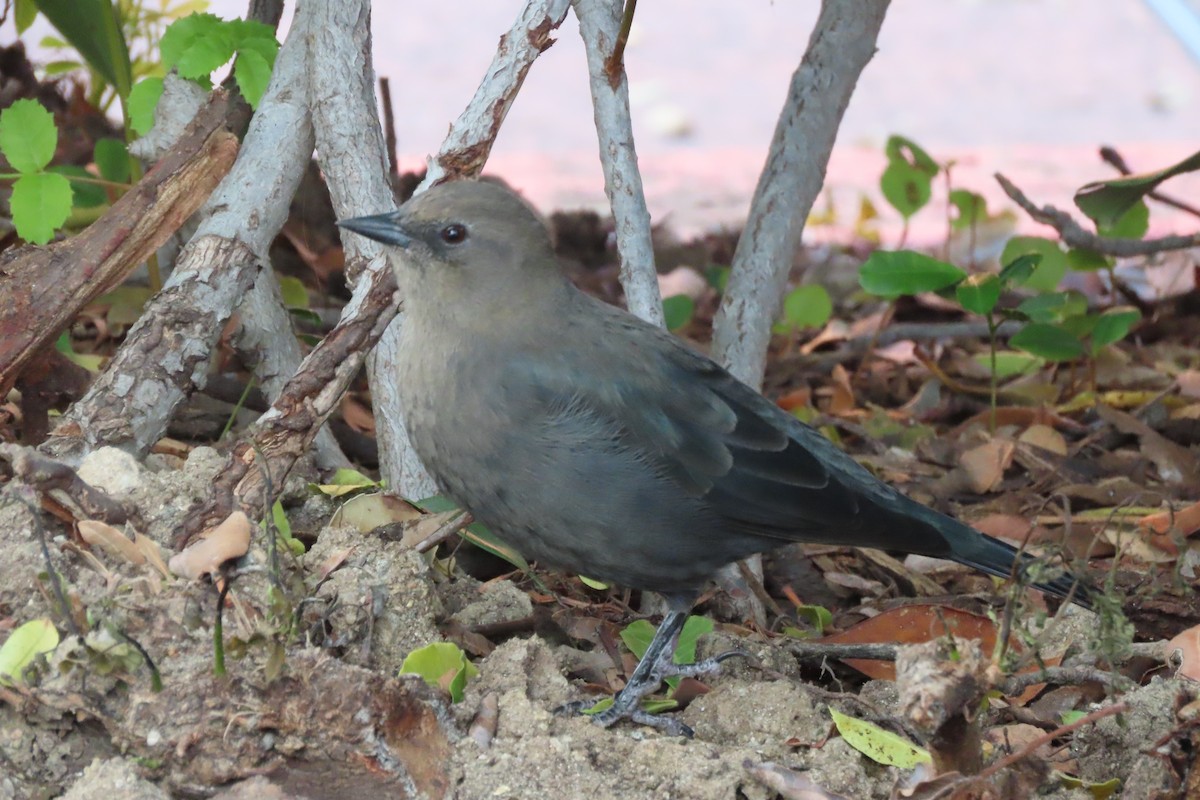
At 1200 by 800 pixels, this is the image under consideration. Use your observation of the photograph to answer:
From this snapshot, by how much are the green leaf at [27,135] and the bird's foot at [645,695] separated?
1744mm

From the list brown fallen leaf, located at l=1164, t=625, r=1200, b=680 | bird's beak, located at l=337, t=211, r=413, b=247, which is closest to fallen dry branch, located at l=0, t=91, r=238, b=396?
bird's beak, located at l=337, t=211, r=413, b=247

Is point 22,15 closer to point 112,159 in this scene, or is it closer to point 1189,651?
point 112,159

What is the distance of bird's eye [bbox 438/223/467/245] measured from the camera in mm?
3118

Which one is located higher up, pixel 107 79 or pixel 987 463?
pixel 107 79

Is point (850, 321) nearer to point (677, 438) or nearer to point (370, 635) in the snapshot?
point (677, 438)

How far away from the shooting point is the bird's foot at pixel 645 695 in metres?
2.77

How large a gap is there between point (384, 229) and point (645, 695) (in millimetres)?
1144

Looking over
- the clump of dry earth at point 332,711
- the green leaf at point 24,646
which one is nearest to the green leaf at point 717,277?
the clump of dry earth at point 332,711

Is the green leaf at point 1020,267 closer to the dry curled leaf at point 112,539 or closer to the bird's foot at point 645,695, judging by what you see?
the bird's foot at point 645,695

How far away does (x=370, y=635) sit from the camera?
270 centimetres

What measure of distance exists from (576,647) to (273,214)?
1.31 m

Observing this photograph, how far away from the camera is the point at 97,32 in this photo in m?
3.84

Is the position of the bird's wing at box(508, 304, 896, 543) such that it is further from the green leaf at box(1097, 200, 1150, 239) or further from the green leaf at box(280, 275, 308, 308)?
the green leaf at box(1097, 200, 1150, 239)

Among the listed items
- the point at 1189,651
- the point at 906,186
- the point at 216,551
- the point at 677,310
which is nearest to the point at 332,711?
the point at 216,551
